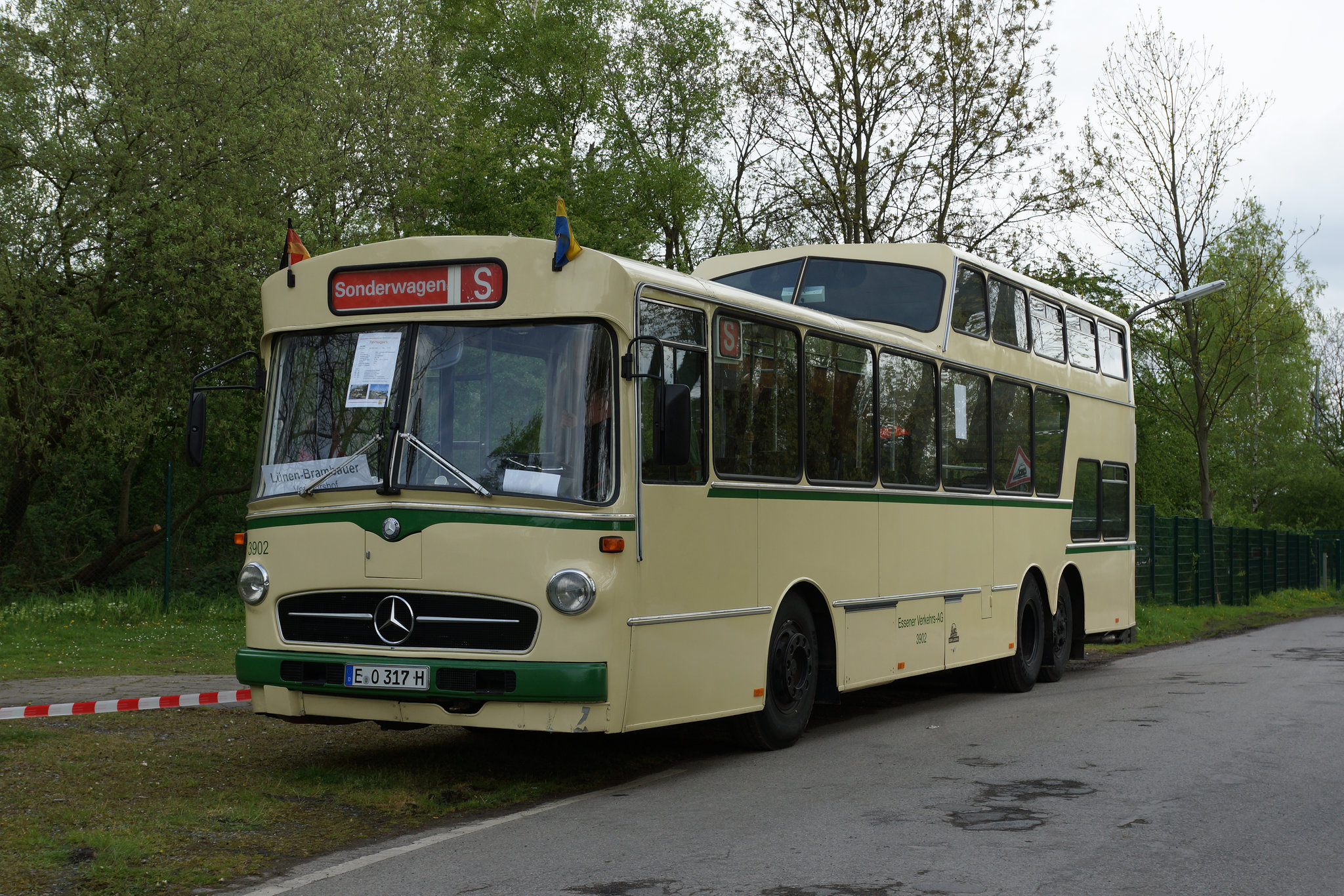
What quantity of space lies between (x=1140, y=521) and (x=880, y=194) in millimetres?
9270

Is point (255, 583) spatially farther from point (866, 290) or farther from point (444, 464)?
point (866, 290)

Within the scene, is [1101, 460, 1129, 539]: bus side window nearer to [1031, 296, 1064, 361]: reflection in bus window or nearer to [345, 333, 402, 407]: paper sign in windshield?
[1031, 296, 1064, 361]: reflection in bus window

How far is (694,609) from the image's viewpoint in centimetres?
833

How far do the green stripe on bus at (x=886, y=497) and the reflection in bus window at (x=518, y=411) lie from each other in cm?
124

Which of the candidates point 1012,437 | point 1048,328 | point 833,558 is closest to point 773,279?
point 1012,437

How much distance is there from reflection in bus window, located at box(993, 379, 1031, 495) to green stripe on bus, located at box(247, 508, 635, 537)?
664 centimetres

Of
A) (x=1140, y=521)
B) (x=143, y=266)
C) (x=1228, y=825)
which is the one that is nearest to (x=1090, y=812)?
(x=1228, y=825)

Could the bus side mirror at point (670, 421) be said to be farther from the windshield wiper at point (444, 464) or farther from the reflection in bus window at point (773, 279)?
the reflection in bus window at point (773, 279)

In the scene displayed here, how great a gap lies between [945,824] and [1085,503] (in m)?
9.78

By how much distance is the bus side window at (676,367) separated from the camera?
7.92m

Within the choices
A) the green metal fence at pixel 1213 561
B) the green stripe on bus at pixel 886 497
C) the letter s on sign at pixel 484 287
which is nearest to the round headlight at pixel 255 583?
the letter s on sign at pixel 484 287

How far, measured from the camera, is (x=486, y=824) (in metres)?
6.85

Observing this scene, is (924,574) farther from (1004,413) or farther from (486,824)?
(486,824)

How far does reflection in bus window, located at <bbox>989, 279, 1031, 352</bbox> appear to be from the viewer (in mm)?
13555
